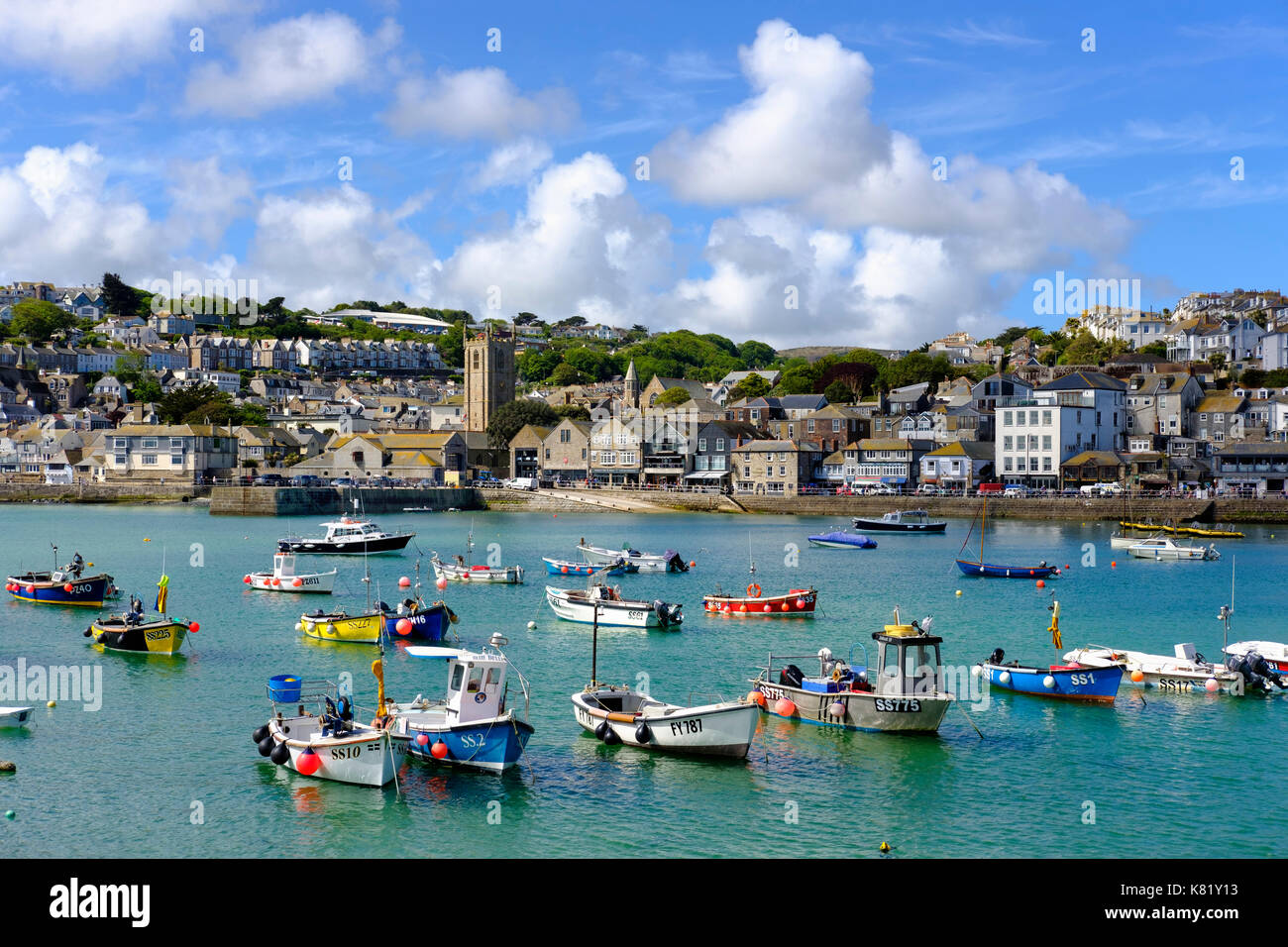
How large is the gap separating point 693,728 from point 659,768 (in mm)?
948

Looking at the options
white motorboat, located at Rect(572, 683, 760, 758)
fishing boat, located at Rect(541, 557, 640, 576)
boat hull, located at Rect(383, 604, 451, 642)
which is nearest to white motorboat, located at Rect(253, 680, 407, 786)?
white motorboat, located at Rect(572, 683, 760, 758)

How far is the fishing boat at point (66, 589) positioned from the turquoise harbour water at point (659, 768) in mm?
722

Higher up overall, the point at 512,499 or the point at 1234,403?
the point at 1234,403

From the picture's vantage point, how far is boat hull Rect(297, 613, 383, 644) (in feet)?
106

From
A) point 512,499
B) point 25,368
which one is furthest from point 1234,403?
point 25,368

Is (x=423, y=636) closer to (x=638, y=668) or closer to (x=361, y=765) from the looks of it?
(x=638, y=668)

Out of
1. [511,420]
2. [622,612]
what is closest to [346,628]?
[622,612]

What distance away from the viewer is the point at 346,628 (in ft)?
107

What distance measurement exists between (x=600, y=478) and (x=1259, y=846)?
95.4m

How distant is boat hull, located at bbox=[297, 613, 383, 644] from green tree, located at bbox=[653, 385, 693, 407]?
103 meters

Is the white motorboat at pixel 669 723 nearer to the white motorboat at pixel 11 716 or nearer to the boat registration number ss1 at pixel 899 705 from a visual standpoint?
the boat registration number ss1 at pixel 899 705

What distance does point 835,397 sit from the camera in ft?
447

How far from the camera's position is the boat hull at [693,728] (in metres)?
20.4

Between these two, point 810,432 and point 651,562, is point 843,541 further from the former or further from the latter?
point 810,432
